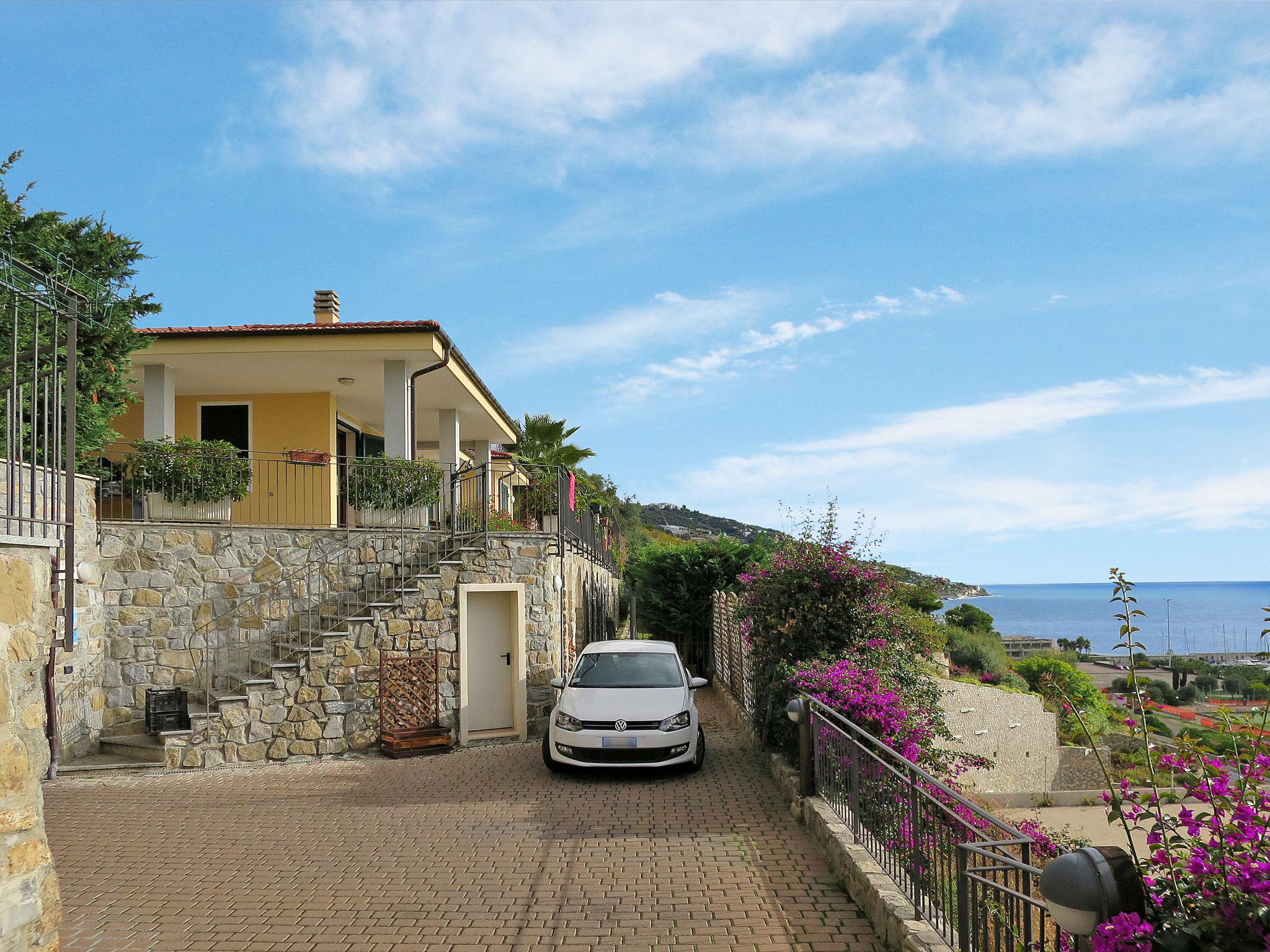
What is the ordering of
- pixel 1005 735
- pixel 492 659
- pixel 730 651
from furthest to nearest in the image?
1. pixel 1005 735
2. pixel 730 651
3. pixel 492 659

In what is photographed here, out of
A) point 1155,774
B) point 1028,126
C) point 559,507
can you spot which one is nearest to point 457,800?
point 559,507

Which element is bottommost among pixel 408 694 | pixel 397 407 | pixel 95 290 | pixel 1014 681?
pixel 1014 681

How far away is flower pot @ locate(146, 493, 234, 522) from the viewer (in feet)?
39.8

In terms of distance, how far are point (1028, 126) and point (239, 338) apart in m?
11.1

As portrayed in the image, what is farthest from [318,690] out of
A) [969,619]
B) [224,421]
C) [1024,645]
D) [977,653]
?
[1024,645]

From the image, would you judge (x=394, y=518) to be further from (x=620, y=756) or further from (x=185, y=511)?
(x=620, y=756)

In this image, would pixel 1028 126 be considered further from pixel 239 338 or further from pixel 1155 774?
pixel 239 338

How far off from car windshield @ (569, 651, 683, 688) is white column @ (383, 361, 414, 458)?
4.96m

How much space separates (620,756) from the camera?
9125mm

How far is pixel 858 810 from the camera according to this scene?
608 centimetres

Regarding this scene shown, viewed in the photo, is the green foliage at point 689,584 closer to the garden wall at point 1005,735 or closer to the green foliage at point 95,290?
the garden wall at point 1005,735

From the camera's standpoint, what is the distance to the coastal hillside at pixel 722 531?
10.5 metres

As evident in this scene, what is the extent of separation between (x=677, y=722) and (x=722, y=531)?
12.6m

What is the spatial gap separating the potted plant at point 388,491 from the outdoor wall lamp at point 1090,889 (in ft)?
35.2
